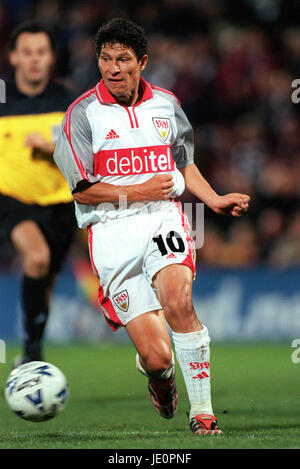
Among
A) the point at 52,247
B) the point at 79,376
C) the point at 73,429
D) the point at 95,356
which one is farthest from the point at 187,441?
the point at 95,356

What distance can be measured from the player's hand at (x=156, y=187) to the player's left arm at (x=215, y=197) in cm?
27

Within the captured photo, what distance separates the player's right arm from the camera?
4.93 meters

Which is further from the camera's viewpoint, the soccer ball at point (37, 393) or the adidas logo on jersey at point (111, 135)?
the adidas logo on jersey at point (111, 135)

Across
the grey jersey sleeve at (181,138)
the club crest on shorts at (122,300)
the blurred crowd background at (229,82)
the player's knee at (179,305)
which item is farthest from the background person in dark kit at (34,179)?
the blurred crowd background at (229,82)

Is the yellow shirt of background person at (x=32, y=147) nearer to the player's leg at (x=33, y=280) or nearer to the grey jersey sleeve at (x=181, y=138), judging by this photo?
the player's leg at (x=33, y=280)

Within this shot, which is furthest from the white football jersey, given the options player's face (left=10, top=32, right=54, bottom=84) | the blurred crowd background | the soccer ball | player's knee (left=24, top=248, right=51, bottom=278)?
the blurred crowd background

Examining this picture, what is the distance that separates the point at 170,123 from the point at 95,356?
235 inches

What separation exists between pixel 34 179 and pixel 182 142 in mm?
2717

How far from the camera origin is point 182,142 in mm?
5316

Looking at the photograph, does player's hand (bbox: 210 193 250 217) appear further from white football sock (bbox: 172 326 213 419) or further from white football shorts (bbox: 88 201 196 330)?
white football sock (bbox: 172 326 213 419)

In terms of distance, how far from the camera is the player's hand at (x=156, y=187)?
4.93 meters

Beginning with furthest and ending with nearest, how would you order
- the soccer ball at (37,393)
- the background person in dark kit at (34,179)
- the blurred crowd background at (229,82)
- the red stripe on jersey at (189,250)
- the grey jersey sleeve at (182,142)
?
1. the blurred crowd background at (229,82)
2. the background person in dark kit at (34,179)
3. the grey jersey sleeve at (182,142)
4. the red stripe on jersey at (189,250)
5. the soccer ball at (37,393)

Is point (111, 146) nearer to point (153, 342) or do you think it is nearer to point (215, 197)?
point (215, 197)

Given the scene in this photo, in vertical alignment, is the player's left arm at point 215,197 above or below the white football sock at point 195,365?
above
